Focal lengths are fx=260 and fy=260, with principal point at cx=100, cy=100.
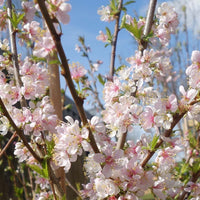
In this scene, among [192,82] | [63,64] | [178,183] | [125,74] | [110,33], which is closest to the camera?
[63,64]

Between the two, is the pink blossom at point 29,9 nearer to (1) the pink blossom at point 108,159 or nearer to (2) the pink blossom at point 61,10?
(2) the pink blossom at point 61,10

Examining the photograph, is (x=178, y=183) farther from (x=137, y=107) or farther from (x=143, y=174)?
(x=137, y=107)

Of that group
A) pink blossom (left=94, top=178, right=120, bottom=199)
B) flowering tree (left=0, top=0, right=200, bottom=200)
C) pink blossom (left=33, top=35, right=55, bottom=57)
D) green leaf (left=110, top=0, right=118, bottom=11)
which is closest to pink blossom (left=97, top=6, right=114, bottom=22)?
green leaf (left=110, top=0, right=118, bottom=11)

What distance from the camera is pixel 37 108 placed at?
1052 mm

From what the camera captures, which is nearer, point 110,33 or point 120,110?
point 120,110

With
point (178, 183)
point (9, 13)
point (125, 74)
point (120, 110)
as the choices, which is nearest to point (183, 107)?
point (120, 110)

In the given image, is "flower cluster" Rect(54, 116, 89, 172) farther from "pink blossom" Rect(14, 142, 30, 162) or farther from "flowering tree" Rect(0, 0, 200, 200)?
"pink blossom" Rect(14, 142, 30, 162)

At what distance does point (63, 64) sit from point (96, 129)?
33 centimetres

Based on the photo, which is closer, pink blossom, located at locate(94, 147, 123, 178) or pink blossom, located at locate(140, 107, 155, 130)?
pink blossom, located at locate(94, 147, 123, 178)

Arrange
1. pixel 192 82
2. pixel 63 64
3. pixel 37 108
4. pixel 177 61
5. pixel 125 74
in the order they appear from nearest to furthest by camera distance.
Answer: pixel 63 64, pixel 192 82, pixel 37 108, pixel 125 74, pixel 177 61

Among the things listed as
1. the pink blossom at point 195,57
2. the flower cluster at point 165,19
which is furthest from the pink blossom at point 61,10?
the flower cluster at point 165,19

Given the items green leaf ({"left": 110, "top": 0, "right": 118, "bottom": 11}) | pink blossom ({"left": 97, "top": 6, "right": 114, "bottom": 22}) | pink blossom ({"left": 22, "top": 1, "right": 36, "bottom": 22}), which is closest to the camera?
pink blossom ({"left": 22, "top": 1, "right": 36, "bottom": 22})

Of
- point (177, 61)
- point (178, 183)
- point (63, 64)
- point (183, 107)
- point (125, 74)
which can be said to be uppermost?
point (177, 61)

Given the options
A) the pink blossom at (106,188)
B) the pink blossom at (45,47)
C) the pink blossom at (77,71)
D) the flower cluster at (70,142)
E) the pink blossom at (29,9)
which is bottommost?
the pink blossom at (106,188)
